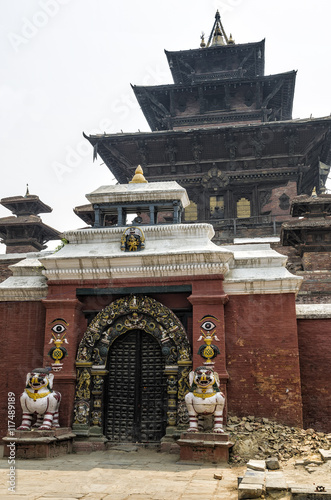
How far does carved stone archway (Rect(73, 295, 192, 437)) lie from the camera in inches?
356

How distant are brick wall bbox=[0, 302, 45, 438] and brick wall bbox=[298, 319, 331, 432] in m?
5.32

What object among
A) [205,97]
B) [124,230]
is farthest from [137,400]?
[205,97]

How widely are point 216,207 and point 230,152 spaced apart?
268 centimetres

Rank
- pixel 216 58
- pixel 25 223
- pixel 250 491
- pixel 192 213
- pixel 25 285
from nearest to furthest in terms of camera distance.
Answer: pixel 250 491
pixel 25 285
pixel 25 223
pixel 192 213
pixel 216 58

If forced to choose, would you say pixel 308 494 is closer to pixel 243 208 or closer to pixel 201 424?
pixel 201 424

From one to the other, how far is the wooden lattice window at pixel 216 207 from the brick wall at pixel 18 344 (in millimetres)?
13812

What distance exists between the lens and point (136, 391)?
9.41 m

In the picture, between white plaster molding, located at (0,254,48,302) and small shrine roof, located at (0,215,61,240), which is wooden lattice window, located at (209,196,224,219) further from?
white plaster molding, located at (0,254,48,302)

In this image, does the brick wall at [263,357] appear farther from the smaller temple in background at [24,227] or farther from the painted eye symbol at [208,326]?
the smaller temple in background at [24,227]

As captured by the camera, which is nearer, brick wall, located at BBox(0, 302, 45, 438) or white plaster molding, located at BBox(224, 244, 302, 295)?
white plaster molding, located at BBox(224, 244, 302, 295)

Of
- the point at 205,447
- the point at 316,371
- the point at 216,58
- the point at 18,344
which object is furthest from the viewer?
the point at 216,58

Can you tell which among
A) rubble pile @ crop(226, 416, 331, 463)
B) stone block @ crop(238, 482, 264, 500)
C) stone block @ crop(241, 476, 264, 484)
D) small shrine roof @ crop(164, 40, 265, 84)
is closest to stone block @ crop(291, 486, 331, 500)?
stone block @ crop(238, 482, 264, 500)

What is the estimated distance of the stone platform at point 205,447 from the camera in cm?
779

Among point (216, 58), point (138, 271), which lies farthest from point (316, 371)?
point (216, 58)
